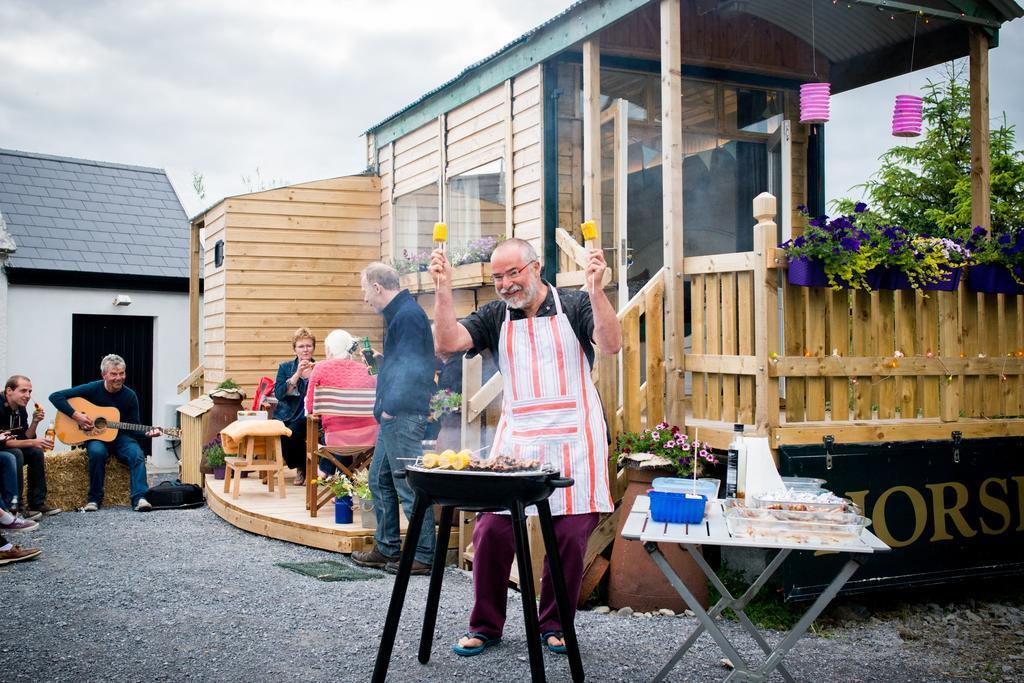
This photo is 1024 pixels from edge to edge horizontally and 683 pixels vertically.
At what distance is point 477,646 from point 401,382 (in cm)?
206

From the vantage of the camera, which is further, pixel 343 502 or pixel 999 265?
pixel 343 502

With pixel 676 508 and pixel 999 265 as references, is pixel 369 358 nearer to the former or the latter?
pixel 999 265

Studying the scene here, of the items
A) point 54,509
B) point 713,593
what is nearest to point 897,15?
point 713,593

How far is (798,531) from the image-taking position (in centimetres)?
307

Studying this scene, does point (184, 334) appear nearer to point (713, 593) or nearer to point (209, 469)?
point (209, 469)

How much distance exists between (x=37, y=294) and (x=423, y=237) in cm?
760

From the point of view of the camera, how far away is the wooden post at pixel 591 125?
7.22 meters

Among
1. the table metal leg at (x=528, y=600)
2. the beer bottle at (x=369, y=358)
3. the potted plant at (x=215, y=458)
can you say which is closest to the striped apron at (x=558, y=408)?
the table metal leg at (x=528, y=600)

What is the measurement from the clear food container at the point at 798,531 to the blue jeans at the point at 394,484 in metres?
3.08

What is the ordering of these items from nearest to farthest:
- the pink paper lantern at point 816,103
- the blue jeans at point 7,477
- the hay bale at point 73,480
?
the pink paper lantern at point 816,103 < the blue jeans at point 7,477 < the hay bale at point 73,480

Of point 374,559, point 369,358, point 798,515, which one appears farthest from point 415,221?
point 798,515

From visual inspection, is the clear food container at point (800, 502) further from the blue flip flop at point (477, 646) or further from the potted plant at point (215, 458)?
the potted plant at point (215, 458)

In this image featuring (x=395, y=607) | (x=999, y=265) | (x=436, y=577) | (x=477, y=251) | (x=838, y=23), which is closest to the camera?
(x=395, y=607)

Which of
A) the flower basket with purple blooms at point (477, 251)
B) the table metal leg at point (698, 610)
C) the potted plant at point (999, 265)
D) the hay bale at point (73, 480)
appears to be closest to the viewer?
the table metal leg at point (698, 610)
